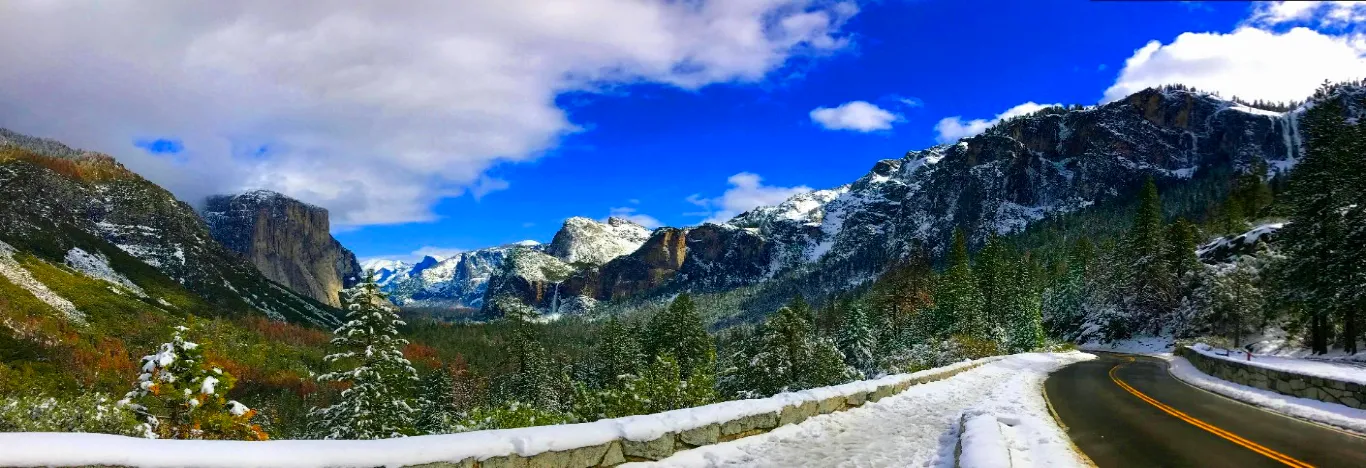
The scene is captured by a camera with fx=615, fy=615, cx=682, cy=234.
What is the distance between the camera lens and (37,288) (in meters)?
172

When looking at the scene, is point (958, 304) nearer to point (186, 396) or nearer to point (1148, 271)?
point (1148, 271)

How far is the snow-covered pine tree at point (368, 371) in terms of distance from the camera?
22.8m

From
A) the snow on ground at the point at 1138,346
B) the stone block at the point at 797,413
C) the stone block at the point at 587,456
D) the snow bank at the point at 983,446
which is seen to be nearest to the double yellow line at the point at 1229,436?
the snow bank at the point at 983,446

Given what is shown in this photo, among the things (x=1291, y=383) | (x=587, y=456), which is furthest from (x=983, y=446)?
(x=1291, y=383)

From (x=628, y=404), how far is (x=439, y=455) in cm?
1092

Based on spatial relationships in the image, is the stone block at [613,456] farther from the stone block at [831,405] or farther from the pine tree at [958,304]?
the pine tree at [958,304]

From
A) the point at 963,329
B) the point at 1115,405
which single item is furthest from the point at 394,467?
the point at 963,329

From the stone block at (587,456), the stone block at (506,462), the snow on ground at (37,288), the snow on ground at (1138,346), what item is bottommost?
the snow on ground at (1138,346)

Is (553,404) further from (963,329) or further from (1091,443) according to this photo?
(1091,443)

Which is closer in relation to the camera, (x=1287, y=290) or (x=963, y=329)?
(x=1287, y=290)

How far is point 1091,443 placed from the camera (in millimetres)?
11633

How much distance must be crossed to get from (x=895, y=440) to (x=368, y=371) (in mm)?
19927

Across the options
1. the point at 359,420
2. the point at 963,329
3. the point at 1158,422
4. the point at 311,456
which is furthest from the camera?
the point at 963,329

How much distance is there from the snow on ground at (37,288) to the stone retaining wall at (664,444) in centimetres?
22536
